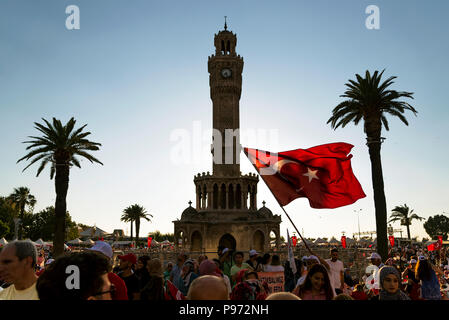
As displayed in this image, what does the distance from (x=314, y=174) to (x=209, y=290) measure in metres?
9.14

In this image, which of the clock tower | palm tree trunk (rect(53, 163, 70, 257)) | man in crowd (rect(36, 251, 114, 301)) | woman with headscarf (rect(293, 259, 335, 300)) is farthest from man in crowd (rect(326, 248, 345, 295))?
the clock tower

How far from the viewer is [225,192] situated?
4959 cm

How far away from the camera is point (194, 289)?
334 cm

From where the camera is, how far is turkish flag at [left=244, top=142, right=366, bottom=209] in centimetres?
1152

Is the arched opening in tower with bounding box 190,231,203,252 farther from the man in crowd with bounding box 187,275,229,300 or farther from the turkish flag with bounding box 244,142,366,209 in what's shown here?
the man in crowd with bounding box 187,275,229,300

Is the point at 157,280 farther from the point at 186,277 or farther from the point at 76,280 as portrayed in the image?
the point at 186,277

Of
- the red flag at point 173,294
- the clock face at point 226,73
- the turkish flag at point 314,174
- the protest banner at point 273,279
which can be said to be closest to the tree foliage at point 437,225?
the clock face at point 226,73

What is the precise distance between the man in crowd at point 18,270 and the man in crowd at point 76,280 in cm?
113

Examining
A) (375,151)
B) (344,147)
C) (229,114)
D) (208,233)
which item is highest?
(229,114)

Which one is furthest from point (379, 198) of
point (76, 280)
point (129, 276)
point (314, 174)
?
point (76, 280)

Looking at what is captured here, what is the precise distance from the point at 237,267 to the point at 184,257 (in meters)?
1.79

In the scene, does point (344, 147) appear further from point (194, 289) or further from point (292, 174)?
point (194, 289)

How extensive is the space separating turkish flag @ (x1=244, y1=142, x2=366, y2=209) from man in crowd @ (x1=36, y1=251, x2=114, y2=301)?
844cm
